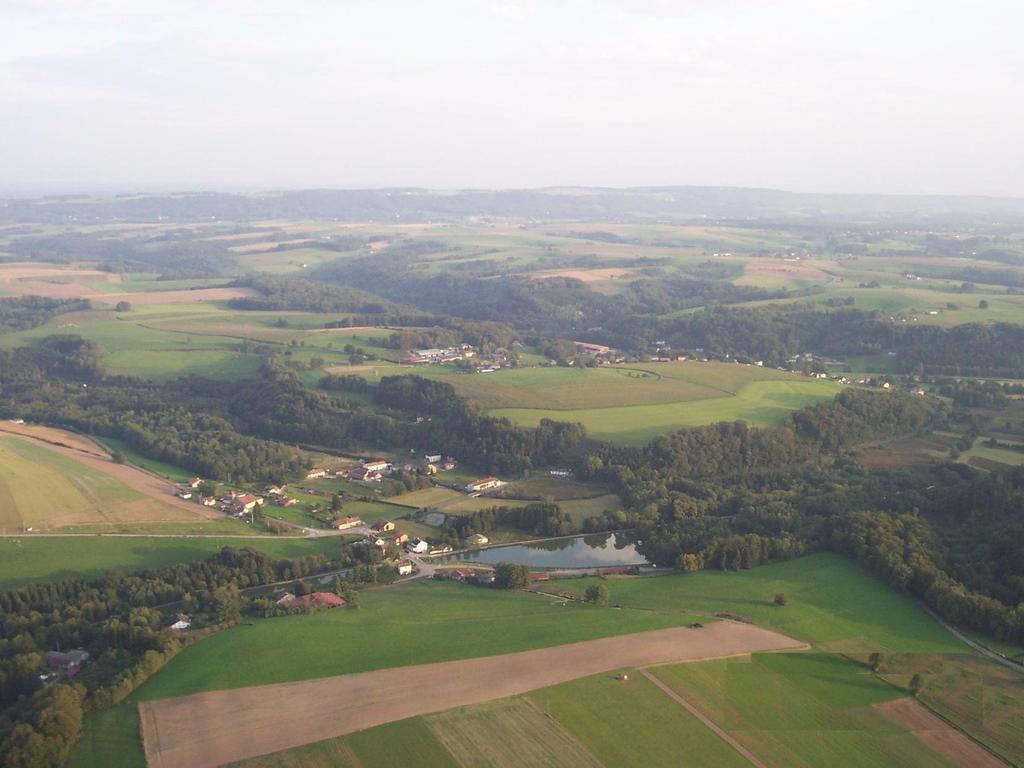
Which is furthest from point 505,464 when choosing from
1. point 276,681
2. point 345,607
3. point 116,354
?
point 116,354

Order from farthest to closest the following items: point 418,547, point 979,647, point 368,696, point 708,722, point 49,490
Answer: point 49,490 < point 418,547 < point 979,647 < point 368,696 < point 708,722

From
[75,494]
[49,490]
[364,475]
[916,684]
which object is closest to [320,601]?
[75,494]

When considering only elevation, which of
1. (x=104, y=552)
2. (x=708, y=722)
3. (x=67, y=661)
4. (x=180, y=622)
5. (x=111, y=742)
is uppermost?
(x=708, y=722)

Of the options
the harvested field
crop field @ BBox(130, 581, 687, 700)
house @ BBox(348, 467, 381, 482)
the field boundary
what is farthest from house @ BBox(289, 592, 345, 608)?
house @ BBox(348, 467, 381, 482)

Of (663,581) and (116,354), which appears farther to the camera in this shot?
(116,354)

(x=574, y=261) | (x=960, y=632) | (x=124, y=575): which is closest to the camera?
(x=960, y=632)

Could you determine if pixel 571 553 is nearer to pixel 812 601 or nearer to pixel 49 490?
pixel 812 601

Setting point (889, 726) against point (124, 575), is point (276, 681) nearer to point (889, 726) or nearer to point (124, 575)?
point (124, 575)
